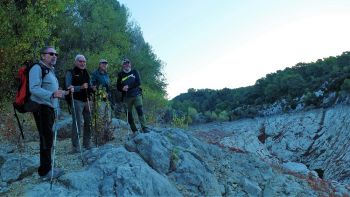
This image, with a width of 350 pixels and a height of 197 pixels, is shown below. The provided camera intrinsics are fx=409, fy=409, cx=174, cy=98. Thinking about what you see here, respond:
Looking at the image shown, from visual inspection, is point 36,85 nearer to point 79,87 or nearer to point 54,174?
point 54,174

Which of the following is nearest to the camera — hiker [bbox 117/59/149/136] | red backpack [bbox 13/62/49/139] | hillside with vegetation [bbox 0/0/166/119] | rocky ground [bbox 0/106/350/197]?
red backpack [bbox 13/62/49/139]

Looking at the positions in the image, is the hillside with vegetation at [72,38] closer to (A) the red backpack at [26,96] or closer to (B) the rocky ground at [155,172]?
(B) the rocky ground at [155,172]

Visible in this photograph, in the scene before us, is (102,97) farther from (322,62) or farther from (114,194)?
(322,62)

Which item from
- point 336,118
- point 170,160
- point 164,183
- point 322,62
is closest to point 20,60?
point 170,160

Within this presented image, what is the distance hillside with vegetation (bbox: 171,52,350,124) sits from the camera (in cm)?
5938

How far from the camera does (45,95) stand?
7.89m

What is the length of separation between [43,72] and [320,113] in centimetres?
4616

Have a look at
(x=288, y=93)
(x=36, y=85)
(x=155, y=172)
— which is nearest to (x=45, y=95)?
(x=36, y=85)

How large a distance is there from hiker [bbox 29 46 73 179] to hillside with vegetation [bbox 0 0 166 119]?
4718 mm

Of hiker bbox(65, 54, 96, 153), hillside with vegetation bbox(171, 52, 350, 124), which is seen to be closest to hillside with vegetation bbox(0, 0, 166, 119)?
hiker bbox(65, 54, 96, 153)

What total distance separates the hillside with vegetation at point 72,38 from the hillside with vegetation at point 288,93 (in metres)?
19.3

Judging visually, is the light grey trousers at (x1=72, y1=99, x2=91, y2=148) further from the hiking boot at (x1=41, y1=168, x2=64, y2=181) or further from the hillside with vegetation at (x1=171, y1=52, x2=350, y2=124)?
the hillside with vegetation at (x1=171, y1=52, x2=350, y2=124)

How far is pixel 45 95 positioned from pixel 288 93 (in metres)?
68.8

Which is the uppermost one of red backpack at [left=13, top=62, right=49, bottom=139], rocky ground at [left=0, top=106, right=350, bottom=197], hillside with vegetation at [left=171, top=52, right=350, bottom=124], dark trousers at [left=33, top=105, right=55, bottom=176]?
hillside with vegetation at [left=171, top=52, right=350, bottom=124]
